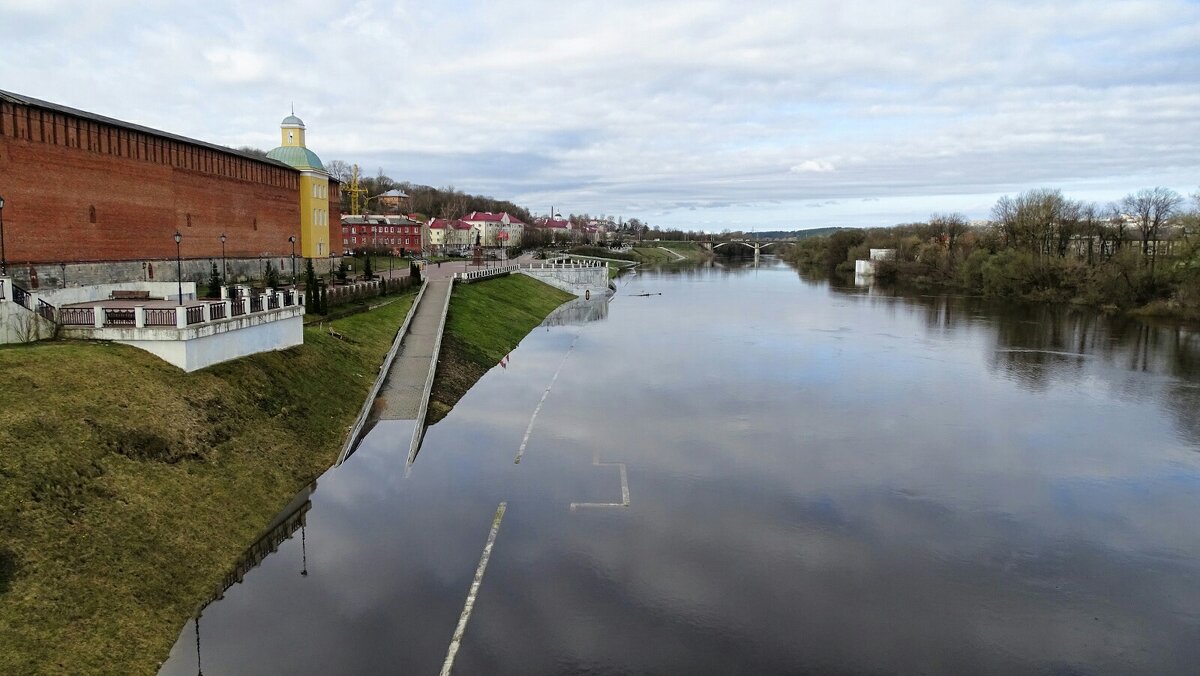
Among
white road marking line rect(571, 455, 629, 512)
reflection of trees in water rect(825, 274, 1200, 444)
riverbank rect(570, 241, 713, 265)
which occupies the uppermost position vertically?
→ riverbank rect(570, 241, 713, 265)

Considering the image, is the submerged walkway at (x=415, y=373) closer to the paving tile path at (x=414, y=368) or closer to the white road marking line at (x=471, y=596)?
the paving tile path at (x=414, y=368)

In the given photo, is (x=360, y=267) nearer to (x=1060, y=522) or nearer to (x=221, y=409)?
(x=221, y=409)

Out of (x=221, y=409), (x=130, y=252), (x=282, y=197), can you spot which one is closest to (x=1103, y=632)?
(x=221, y=409)

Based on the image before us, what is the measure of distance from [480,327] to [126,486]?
76.0ft

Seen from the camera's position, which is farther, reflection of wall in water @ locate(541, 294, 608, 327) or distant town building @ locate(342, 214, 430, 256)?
distant town building @ locate(342, 214, 430, 256)

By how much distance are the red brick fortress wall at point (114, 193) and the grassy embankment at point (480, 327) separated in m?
12.2

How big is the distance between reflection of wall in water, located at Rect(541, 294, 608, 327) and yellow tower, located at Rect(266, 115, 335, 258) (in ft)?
52.1

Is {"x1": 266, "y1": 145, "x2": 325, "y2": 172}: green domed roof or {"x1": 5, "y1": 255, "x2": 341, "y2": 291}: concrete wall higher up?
{"x1": 266, "y1": 145, "x2": 325, "y2": 172}: green domed roof

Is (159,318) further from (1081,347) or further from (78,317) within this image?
(1081,347)

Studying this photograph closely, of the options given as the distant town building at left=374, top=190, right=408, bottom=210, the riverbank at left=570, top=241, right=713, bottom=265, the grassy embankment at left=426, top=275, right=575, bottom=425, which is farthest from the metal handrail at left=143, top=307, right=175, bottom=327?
the distant town building at left=374, top=190, right=408, bottom=210

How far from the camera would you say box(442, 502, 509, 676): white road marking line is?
10266 millimetres

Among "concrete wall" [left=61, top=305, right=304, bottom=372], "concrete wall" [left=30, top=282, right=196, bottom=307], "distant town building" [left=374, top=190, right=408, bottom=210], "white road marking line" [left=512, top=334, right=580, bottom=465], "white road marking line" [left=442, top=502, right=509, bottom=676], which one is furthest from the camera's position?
"distant town building" [left=374, top=190, right=408, bottom=210]

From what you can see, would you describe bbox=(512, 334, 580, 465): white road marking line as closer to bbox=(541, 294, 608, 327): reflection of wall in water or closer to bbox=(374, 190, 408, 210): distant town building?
bbox=(541, 294, 608, 327): reflection of wall in water

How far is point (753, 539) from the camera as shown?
14.1m
